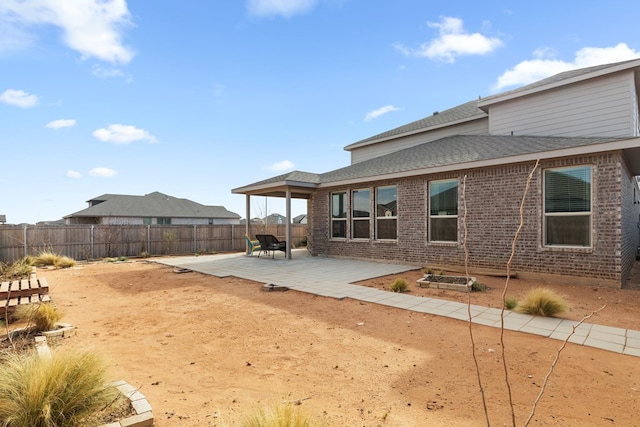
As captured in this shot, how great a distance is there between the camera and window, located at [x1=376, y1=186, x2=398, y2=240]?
11.2 metres

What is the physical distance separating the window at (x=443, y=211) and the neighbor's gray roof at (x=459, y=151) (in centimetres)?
75

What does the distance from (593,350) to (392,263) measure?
24.3 ft

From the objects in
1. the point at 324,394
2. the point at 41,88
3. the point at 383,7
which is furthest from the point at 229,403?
the point at 383,7

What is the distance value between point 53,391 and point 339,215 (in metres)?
11.3

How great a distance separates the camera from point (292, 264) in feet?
38.0

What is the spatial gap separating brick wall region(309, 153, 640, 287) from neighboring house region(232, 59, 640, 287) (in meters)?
0.03

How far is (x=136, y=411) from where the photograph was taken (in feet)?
7.63

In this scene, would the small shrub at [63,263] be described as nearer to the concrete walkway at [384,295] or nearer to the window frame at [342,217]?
the concrete walkway at [384,295]

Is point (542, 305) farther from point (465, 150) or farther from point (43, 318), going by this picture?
point (43, 318)

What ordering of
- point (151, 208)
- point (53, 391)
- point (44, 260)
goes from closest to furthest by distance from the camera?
point (53, 391) → point (44, 260) → point (151, 208)

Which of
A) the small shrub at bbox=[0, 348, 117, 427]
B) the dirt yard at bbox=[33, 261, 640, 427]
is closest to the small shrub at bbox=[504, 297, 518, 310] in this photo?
the dirt yard at bbox=[33, 261, 640, 427]

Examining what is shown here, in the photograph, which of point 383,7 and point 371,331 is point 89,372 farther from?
point 383,7

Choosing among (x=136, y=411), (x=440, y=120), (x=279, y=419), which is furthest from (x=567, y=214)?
(x=136, y=411)

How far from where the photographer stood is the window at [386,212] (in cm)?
1124
